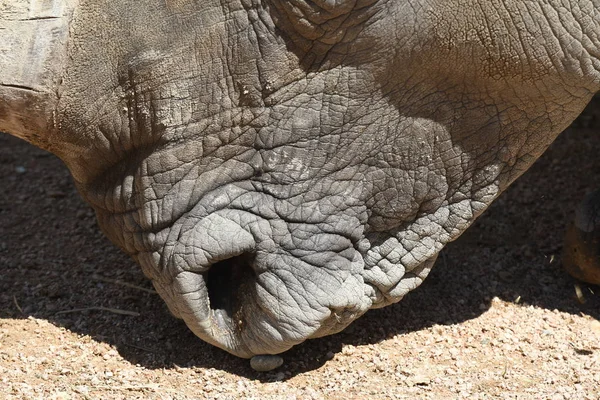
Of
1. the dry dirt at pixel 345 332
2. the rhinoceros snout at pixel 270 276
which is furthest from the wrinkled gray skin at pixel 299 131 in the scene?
the dry dirt at pixel 345 332

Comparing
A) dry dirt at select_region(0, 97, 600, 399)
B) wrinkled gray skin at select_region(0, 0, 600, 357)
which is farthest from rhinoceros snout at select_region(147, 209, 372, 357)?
dry dirt at select_region(0, 97, 600, 399)

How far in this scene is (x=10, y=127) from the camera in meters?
2.97

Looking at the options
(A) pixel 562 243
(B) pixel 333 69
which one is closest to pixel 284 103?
(B) pixel 333 69

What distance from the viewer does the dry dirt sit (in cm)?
318

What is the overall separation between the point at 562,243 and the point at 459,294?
62 centimetres

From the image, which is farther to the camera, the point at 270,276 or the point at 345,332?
the point at 345,332

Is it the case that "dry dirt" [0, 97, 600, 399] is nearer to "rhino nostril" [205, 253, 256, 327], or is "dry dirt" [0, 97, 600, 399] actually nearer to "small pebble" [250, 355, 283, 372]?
"small pebble" [250, 355, 283, 372]

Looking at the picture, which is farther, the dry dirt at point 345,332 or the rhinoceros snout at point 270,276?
→ the dry dirt at point 345,332

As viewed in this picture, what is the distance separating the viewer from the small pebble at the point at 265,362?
10.4ft

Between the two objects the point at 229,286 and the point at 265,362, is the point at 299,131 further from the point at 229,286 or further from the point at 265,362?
the point at 265,362

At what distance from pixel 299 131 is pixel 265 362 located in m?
0.78

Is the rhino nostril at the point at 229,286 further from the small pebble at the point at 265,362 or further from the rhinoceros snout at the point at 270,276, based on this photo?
the small pebble at the point at 265,362

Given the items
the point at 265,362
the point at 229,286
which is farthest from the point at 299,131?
the point at 265,362

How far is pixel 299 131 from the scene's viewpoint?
9.73 ft
